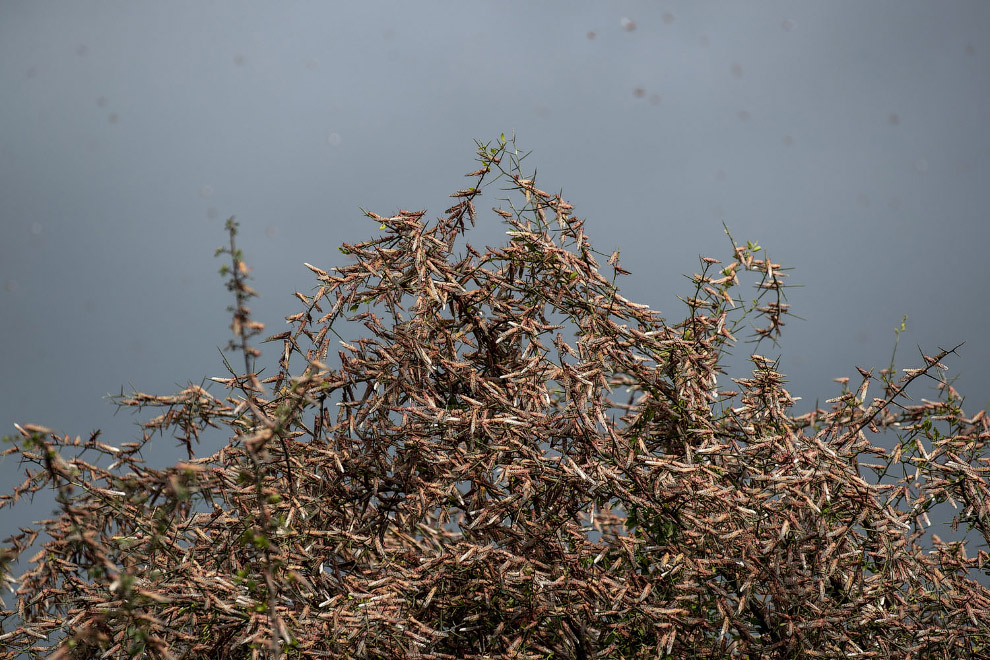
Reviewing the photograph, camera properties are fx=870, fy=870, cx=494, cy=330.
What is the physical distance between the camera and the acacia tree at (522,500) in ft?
11.3

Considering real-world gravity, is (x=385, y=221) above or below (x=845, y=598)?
above

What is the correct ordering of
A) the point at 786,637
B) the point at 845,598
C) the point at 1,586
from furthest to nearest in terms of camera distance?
the point at 845,598 < the point at 786,637 < the point at 1,586

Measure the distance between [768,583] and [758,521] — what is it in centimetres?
25

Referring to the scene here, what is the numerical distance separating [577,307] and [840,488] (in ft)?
4.50

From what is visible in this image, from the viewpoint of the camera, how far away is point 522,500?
134 inches

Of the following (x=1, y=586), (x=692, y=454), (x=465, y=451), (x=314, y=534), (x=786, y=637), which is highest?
(x=692, y=454)

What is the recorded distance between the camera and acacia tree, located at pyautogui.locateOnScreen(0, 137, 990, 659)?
3.44m

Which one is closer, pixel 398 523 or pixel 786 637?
pixel 786 637

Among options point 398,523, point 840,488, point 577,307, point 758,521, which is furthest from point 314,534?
point 840,488

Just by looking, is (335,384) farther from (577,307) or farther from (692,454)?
(692,454)

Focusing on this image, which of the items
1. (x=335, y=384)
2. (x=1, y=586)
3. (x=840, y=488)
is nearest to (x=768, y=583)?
(x=840, y=488)

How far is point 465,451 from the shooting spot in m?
3.73

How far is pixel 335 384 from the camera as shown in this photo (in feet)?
12.9

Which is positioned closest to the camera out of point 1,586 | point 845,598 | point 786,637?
point 1,586
